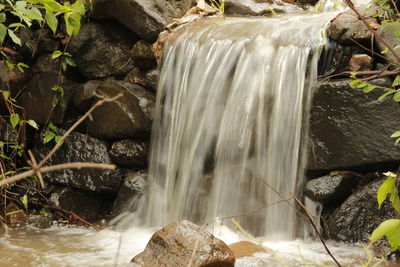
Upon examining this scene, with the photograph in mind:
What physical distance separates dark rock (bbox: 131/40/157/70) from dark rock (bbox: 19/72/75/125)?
0.87 meters

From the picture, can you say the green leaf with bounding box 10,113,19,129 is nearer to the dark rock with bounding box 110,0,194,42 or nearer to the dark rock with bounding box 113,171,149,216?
the dark rock with bounding box 113,171,149,216

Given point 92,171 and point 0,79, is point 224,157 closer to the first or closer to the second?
point 92,171

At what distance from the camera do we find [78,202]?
5.01 m

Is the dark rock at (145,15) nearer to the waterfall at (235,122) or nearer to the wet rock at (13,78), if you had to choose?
the waterfall at (235,122)

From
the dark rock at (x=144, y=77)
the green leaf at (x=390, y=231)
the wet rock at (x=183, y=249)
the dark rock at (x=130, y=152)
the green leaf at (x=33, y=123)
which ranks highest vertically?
the dark rock at (x=144, y=77)

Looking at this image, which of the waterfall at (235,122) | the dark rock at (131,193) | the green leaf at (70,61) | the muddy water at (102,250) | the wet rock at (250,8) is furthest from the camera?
the wet rock at (250,8)

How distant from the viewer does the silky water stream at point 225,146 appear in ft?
12.1

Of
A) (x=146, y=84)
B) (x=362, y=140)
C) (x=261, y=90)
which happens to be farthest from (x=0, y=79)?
(x=362, y=140)

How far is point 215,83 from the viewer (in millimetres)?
4371

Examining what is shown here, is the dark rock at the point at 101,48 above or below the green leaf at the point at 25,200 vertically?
above

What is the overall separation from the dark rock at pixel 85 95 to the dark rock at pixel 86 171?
31 cm

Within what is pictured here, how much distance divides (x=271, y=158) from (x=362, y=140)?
2.50 ft

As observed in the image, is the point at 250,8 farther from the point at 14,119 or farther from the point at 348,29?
the point at 14,119

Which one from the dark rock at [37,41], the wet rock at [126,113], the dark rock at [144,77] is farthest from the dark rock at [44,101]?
the dark rock at [144,77]
